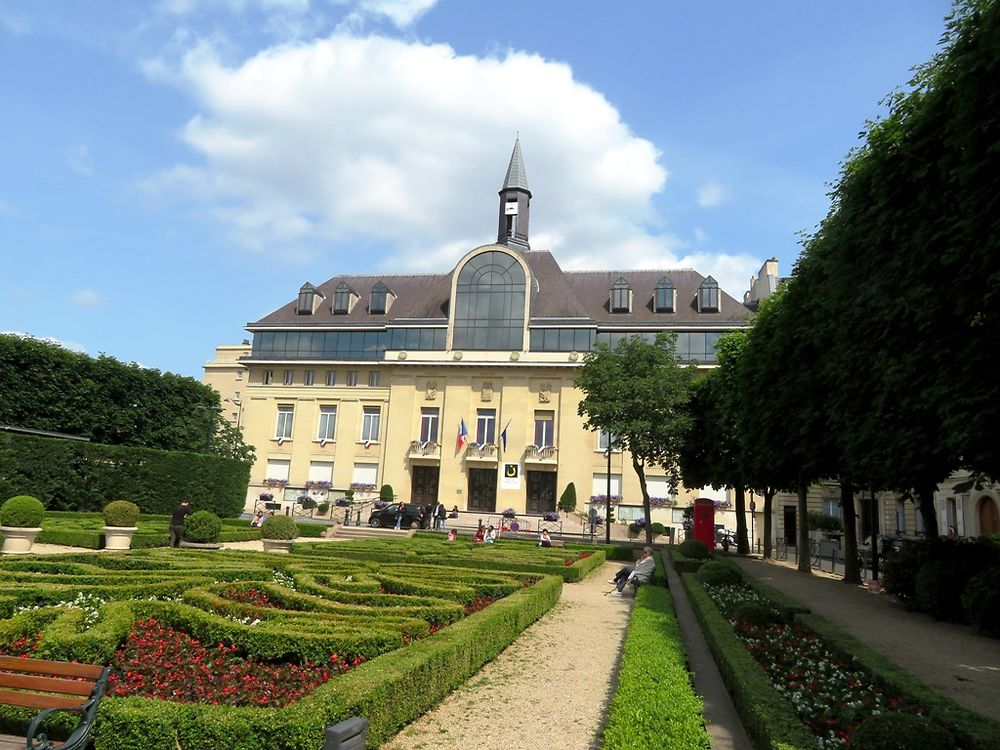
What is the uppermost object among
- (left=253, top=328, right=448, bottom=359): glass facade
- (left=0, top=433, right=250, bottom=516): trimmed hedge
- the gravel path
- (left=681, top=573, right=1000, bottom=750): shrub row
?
(left=253, top=328, right=448, bottom=359): glass facade

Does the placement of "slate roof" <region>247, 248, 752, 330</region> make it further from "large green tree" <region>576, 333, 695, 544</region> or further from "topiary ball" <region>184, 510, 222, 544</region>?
"topiary ball" <region>184, 510, 222, 544</region>

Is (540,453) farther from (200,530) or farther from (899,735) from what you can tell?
(899,735)

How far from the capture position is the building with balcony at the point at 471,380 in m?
48.3

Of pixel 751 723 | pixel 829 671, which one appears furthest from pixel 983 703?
pixel 751 723

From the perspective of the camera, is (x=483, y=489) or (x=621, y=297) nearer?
(x=483, y=489)

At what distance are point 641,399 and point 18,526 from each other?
24.3 metres

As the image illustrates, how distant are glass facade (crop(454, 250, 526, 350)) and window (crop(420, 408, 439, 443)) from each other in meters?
5.26

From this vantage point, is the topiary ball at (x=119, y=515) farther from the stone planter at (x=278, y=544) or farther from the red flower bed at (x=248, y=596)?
the red flower bed at (x=248, y=596)

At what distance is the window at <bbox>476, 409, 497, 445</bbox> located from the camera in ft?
164

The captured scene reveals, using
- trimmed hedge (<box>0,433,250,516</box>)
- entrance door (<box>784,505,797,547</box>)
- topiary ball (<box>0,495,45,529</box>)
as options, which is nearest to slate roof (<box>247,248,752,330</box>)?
entrance door (<box>784,505,797,547</box>)

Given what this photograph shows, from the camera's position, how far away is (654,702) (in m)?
6.22

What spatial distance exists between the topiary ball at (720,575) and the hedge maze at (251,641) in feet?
17.1

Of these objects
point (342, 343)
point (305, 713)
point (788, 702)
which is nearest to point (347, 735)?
point (305, 713)

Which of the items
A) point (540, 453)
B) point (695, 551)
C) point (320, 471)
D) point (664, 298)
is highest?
point (664, 298)
